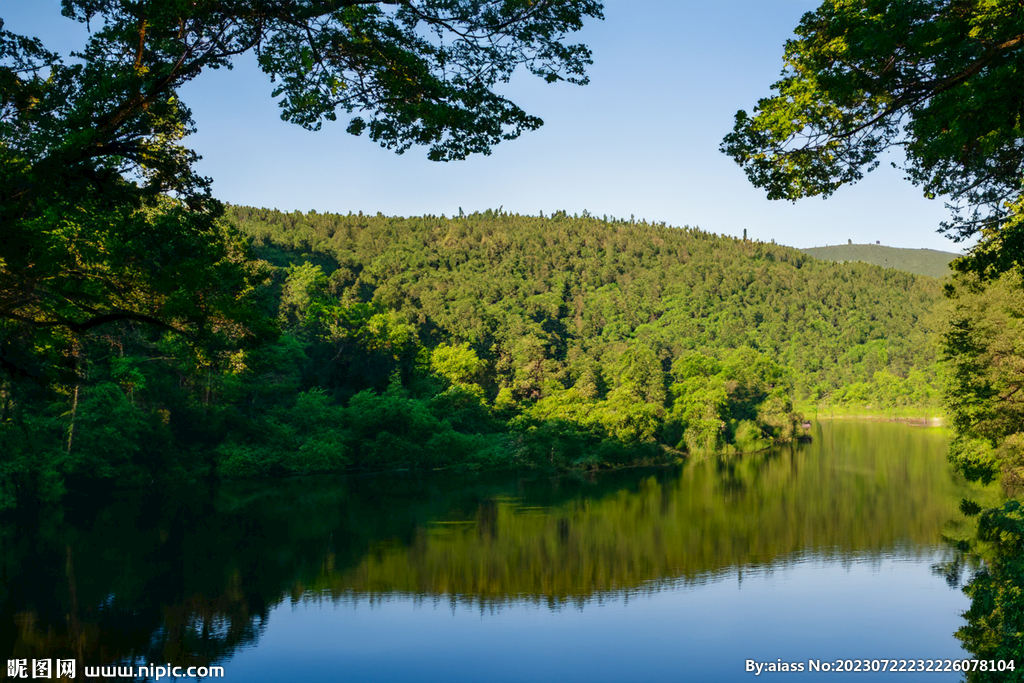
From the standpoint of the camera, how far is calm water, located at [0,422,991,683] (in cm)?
1265

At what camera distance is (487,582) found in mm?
17797

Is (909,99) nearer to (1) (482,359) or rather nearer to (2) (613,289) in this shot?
(1) (482,359)

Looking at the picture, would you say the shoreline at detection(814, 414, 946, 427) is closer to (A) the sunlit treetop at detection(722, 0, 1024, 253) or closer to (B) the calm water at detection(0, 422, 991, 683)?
(B) the calm water at detection(0, 422, 991, 683)

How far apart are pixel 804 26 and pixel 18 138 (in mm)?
8209

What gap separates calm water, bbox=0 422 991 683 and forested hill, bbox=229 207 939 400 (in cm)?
2524

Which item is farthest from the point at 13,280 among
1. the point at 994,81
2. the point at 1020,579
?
the point at 1020,579

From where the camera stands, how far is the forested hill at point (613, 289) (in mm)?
56438

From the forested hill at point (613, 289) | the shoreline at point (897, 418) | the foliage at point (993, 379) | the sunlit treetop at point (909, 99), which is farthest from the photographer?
the shoreline at point (897, 418)

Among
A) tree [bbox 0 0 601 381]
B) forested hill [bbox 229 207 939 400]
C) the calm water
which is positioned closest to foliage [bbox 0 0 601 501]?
tree [bbox 0 0 601 381]

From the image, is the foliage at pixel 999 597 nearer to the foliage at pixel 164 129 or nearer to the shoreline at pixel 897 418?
the foliage at pixel 164 129

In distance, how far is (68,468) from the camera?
22.1 meters

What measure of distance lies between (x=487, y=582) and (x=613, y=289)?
187 feet

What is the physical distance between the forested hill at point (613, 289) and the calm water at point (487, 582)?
25.2 m

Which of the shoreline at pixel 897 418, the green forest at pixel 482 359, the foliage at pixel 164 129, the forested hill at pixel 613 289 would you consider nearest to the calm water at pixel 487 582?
the green forest at pixel 482 359
